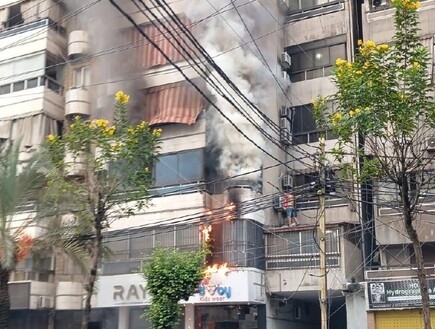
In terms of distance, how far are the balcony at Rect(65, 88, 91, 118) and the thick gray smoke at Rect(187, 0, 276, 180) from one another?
18.4ft

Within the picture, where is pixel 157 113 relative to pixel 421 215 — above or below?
above

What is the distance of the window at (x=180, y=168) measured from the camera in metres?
23.9

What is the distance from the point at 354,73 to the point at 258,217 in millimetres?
12068

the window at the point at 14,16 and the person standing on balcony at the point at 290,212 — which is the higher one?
the window at the point at 14,16

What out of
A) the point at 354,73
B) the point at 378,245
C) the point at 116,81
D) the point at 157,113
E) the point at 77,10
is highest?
the point at 77,10

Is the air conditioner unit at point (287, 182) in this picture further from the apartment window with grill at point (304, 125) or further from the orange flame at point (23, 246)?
the orange flame at point (23, 246)

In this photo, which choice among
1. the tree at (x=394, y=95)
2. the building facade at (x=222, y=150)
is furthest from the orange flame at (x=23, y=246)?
the tree at (x=394, y=95)

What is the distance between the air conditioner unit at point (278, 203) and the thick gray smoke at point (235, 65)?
1341mm

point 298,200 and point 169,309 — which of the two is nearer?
point 169,309

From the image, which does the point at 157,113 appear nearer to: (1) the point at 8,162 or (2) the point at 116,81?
(2) the point at 116,81

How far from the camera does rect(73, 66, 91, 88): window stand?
89.9ft

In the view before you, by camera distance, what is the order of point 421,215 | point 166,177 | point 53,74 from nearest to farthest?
point 421,215
point 166,177
point 53,74

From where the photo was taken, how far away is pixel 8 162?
1636 cm

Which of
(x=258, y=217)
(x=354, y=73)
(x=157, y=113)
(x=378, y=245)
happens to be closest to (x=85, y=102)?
(x=157, y=113)
